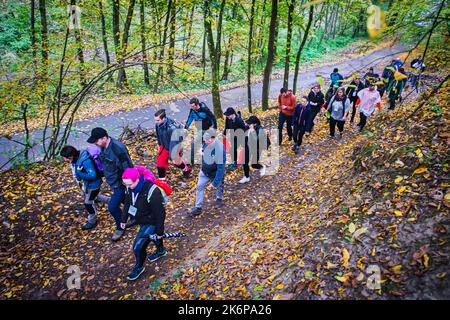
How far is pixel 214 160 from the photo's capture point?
22.0 feet

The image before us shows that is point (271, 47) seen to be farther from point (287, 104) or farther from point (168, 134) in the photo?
point (168, 134)

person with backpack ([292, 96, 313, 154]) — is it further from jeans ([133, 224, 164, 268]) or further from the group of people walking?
jeans ([133, 224, 164, 268])

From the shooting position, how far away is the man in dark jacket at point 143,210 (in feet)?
16.3

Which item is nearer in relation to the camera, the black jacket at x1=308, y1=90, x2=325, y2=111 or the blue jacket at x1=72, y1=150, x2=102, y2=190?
the blue jacket at x1=72, y1=150, x2=102, y2=190

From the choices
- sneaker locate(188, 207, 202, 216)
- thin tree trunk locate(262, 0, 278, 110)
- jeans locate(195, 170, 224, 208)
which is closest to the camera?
jeans locate(195, 170, 224, 208)

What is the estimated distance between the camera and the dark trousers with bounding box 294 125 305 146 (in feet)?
32.1

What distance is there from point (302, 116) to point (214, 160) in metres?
4.32

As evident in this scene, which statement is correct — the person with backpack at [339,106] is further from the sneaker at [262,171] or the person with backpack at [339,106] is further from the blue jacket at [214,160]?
the blue jacket at [214,160]

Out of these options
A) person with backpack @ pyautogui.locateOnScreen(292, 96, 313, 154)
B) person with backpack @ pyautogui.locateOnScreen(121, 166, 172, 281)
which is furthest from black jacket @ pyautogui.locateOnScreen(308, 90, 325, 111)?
person with backpack @ pyautogui.locateOnScreen(121, 166, 172, 281)

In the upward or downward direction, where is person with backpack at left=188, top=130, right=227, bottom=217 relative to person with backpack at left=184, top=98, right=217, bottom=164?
downward

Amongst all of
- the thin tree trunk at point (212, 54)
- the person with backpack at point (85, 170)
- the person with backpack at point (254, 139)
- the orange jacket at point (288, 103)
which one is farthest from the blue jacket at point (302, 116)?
the person with backpack at point (85, 170)

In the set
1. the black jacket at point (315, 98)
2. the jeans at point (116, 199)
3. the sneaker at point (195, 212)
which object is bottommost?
the sneaker at point (195, 212)

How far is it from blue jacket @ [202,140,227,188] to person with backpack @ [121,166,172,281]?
1.61 m

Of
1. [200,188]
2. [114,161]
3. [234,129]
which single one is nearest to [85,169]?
[114,161]
